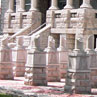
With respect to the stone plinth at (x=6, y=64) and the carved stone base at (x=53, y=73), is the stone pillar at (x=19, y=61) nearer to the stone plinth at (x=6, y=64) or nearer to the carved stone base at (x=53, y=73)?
the stone plinth at (x=6, y=64)

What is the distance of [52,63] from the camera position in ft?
86.1

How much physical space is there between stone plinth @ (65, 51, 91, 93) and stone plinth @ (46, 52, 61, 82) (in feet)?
15.9

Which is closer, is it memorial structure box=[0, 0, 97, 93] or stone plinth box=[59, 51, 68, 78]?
memorial structure box=[0, 0, 97, 93]

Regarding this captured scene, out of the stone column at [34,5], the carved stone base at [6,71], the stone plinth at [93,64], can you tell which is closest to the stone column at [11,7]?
the stone column at [34,5]

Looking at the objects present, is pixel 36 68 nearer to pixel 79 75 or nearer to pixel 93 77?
pixel 93 77

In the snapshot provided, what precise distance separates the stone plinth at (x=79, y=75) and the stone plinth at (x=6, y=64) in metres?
7.14

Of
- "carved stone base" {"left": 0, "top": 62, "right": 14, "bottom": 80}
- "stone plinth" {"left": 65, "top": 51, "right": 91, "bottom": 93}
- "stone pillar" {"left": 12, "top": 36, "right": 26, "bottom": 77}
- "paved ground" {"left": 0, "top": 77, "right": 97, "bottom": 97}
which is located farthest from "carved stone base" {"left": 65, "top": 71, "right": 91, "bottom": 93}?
"stone pillar" {"left": 12, "top": 36, "right": 26, "bottom": 77}

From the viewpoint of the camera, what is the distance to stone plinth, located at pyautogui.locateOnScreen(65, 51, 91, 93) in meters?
21.2

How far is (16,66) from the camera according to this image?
29.9 metres

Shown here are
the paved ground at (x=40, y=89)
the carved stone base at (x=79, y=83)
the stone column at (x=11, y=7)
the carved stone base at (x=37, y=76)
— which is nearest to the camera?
the paved ground at (x=40, y=89)

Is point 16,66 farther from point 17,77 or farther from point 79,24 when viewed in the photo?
point 79,24

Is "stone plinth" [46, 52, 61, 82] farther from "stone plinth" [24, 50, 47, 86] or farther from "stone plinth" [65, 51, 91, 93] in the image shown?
"stone plinth" [65, 51, 91, 93]

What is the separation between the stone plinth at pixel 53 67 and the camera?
26.2m

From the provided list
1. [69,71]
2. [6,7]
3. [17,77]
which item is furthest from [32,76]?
[6,7]
